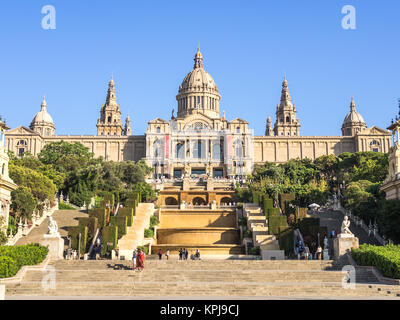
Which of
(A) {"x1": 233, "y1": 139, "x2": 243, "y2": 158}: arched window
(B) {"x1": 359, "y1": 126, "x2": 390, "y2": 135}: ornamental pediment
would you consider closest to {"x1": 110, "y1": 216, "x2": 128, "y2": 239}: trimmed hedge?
(A) {"x1": 233, "y1": 139, "x2": 243, "y2": 158}: arched window

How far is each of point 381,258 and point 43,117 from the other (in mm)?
105743

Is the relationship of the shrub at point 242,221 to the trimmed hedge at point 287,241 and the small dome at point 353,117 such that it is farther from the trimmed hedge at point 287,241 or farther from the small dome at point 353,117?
the small dome at point 353,117

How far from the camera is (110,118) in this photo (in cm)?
12575

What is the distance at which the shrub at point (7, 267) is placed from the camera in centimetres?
2555

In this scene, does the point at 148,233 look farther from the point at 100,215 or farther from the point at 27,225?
the point at 27,225

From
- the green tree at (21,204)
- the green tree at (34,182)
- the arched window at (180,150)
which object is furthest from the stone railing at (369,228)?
the arched window at (180,150)

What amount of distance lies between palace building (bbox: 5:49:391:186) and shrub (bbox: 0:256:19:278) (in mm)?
69351

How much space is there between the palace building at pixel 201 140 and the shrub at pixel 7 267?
69351 millimetres

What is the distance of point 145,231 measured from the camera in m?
42.9

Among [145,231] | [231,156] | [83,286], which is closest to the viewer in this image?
[83,286]

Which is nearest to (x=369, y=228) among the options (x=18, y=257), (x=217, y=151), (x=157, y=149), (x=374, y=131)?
(x=18, y=257)
